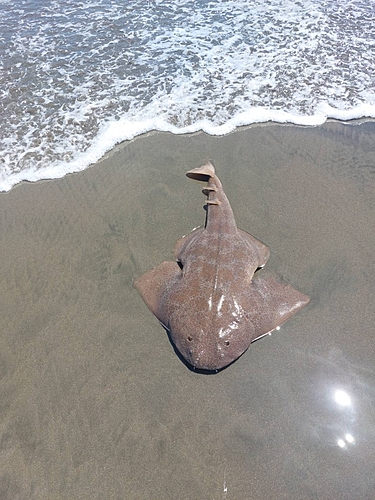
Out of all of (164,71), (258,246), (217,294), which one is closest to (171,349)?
(217,294)

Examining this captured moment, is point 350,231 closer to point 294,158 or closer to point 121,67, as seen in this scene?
point 294,158

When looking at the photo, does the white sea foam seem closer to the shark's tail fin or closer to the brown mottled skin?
the shark's tail fin

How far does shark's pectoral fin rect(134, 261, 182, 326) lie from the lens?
4750 mm

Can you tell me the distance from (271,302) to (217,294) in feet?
3.29

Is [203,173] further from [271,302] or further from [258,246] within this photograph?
[271,302]

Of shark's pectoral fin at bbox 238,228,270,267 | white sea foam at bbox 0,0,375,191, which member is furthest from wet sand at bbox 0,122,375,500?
white sea foam at bbox 0,0,375,191

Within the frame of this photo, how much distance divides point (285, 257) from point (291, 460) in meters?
2.89

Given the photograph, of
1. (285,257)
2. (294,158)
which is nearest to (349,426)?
(285,257)

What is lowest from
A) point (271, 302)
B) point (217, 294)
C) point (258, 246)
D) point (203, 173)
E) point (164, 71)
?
point (271, 302)

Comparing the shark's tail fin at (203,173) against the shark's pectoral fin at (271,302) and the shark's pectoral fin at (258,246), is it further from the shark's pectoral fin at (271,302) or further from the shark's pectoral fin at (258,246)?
the shark's pectoral fin at (271,302)

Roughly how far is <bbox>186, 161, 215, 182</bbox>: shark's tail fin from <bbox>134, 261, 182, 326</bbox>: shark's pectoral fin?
1.88 metres

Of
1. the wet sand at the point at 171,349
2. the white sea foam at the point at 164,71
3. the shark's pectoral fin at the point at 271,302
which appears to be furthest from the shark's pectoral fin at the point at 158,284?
the white sea foam at the point at 164,71

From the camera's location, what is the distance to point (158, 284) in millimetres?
5051

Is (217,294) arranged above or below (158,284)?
above
